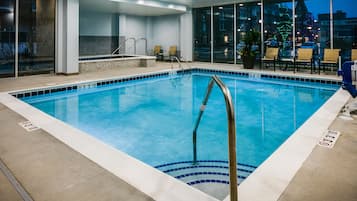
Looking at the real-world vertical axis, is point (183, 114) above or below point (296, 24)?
below

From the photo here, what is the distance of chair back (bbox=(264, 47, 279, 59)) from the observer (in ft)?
31.0

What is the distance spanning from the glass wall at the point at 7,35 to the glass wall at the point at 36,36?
22 centimetres

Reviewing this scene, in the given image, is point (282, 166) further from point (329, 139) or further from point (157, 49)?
point (157, 49)

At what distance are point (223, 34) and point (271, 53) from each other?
2.92 m

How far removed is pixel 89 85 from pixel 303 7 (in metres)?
7.56

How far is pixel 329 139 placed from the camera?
2.95m

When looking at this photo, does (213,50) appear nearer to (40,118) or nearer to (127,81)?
(127,81)

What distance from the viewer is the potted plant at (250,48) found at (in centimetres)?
961

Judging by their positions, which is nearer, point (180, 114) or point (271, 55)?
point (180, 114)

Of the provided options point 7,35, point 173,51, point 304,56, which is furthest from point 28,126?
point 173,51

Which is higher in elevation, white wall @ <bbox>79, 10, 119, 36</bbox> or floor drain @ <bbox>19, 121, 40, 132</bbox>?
white wall @ <bbox>79, 10, 119, 36</bbox>

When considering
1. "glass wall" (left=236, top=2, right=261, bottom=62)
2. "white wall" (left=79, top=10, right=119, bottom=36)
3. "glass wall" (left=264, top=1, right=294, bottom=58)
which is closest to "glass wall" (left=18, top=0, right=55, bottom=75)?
"white wall" (left=79, top=10, right=119, bottom=36)

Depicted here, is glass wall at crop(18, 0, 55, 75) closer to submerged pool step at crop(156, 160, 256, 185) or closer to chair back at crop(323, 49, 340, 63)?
submerged pool step at crop(156, 160, 256, 185)

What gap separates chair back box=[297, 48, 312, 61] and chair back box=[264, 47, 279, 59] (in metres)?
0.73
